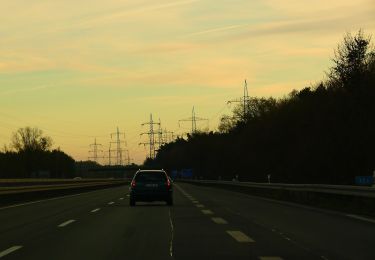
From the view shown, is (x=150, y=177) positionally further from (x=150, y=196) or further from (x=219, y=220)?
(x=219, y=220)

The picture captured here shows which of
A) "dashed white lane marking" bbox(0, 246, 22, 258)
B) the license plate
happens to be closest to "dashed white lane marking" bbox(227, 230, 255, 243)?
"dashed white lane marking" bbox(0, 246, 22, 258)

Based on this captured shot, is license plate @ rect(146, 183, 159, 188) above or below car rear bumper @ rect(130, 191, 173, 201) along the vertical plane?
above

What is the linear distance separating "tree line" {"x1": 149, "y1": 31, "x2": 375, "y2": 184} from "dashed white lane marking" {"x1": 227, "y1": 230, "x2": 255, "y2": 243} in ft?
130

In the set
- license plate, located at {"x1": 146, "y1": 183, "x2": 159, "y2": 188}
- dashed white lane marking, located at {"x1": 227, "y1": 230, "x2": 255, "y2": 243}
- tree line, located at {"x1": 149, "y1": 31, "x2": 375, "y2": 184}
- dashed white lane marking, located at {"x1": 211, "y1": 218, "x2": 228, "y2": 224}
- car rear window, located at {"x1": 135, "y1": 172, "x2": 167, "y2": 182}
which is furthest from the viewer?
tree line, located at {"x1": 149, "y1": 31, "x2": 375, "y2": 184}

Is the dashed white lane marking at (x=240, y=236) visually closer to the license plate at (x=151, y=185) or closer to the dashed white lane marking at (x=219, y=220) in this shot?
the dashed white lane marking at (x=219, y=220)

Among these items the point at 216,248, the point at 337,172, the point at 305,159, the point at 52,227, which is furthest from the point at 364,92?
the point at 216,248

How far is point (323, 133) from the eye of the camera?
63156mm

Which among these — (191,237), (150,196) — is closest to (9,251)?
(191,237)

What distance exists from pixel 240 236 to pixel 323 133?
50058 mm

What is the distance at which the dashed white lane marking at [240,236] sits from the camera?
44.7 feet

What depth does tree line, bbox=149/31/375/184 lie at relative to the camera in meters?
55.4

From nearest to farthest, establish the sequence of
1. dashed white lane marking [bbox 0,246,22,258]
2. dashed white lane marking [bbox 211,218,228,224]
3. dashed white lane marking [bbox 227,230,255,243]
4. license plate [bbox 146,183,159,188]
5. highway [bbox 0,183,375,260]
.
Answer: highway [bbox 0,183,375,260] → dashed white lane marking [bbox 0,246,22,258] → dashed white lane marking [bbox 227,230,255,243] → dashed white lane marking [bbox 211,218,228,224] → license plate [bbox 146,183,159,188]

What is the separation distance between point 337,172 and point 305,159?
27.3 ft

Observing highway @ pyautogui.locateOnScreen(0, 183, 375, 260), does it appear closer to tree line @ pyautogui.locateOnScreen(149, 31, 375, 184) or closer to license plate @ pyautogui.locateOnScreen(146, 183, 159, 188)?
license plate @ pyautogui.locateOnScreen(146, 183, 159, 188)
